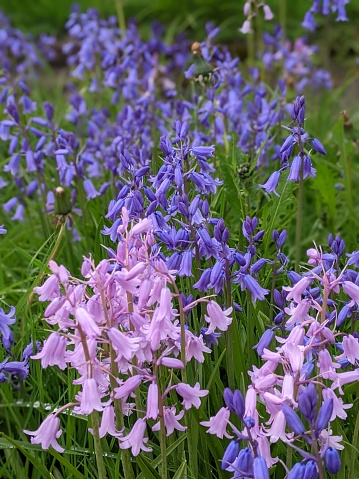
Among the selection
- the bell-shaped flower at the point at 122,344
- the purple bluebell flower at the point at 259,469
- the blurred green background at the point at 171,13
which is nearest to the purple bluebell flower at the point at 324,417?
the purple bluebell flower at the point at 259,469

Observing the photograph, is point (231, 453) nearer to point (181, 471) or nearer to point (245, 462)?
point (245, 462)

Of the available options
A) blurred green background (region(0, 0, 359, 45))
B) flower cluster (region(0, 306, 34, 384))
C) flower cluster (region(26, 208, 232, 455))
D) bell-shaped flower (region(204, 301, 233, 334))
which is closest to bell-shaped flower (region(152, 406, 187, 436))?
flower cluster (region(26, 208, 232, 455))

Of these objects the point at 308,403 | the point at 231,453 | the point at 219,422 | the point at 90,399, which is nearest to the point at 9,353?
the point at 90,399

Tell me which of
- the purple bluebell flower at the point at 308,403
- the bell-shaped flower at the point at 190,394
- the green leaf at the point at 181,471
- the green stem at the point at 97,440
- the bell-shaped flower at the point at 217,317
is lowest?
the green leaf at the point at 181,471

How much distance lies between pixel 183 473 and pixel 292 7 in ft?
25.0

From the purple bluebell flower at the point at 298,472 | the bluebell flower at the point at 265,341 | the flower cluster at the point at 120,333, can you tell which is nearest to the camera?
the purple bluebell flower at the point at 298,472

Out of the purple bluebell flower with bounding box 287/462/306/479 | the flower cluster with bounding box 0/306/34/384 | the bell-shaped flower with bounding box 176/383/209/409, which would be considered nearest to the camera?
the purple bluebell flower with bounding box 287/462/306/479

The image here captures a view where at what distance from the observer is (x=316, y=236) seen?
414 cm

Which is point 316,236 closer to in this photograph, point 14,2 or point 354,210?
point 354,210

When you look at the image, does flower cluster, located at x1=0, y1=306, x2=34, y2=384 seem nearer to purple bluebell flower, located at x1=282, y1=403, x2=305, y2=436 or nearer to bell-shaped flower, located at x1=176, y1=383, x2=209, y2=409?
bell-shaped flower, located at x1=176, y1=383, x2=209, y2=409

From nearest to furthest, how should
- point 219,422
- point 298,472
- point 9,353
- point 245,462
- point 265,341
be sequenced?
point 298,472
point 245,462
point 219,422
point 265,341
point 9,353

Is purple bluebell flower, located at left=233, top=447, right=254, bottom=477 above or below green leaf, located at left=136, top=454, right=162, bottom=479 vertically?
above

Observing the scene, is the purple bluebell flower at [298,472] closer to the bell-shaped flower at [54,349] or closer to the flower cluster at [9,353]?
the bell-shaped flower at [54,349]

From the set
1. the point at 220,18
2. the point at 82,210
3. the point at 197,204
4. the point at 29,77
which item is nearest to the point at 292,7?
the point at 220,18
